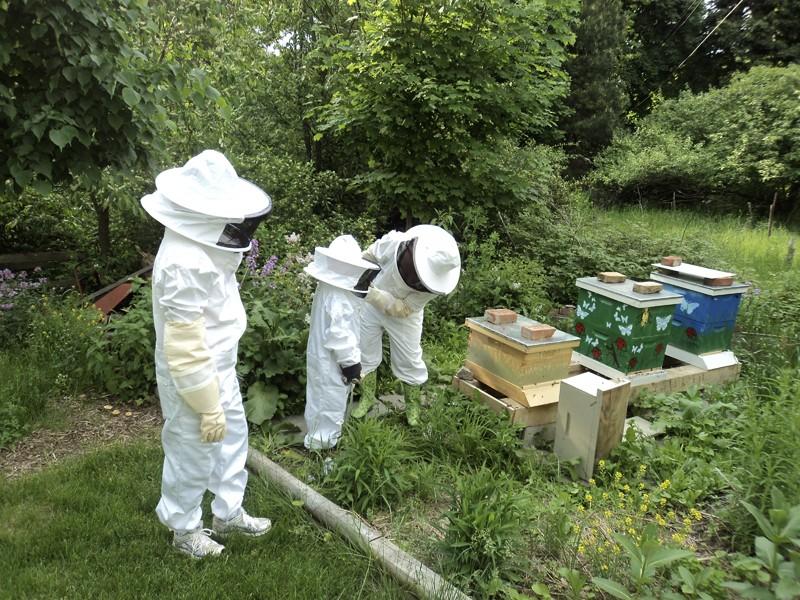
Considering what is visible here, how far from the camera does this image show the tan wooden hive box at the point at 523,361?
379 cm

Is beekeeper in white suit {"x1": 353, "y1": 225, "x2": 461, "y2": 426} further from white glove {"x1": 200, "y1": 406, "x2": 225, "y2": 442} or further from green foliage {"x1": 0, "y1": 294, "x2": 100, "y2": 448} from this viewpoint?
green foliage {"x1": 0, "y1": 294, "x2": 100, "y2": 448}

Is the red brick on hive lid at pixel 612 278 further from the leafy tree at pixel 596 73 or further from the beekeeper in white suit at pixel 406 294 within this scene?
the leafy tree at pixel 596 73

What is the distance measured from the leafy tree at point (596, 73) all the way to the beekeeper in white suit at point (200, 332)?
16.5 m

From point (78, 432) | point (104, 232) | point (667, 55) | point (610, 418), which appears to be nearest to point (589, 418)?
point (610, 418)

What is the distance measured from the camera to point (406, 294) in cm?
371

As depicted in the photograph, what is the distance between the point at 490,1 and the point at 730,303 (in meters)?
4.05

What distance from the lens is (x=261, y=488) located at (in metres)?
3.28

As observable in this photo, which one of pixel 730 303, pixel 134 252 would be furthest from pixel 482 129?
pixel 134 252

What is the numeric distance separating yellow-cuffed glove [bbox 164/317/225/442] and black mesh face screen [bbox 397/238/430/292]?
1.36 m

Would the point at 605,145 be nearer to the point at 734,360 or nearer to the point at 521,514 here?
the point at 734,360

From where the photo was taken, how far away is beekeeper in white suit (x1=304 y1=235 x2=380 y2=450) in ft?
11.0

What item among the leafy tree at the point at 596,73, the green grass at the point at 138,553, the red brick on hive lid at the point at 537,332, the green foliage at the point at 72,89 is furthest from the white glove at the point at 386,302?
the leafy tree at the point at 596,73

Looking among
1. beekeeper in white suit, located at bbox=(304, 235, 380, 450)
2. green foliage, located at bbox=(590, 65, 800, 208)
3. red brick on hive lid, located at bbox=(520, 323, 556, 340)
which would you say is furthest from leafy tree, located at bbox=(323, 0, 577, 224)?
green foliage, located at bbox=(590, 65, 800, 208)

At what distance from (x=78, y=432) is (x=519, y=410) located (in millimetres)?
3054
